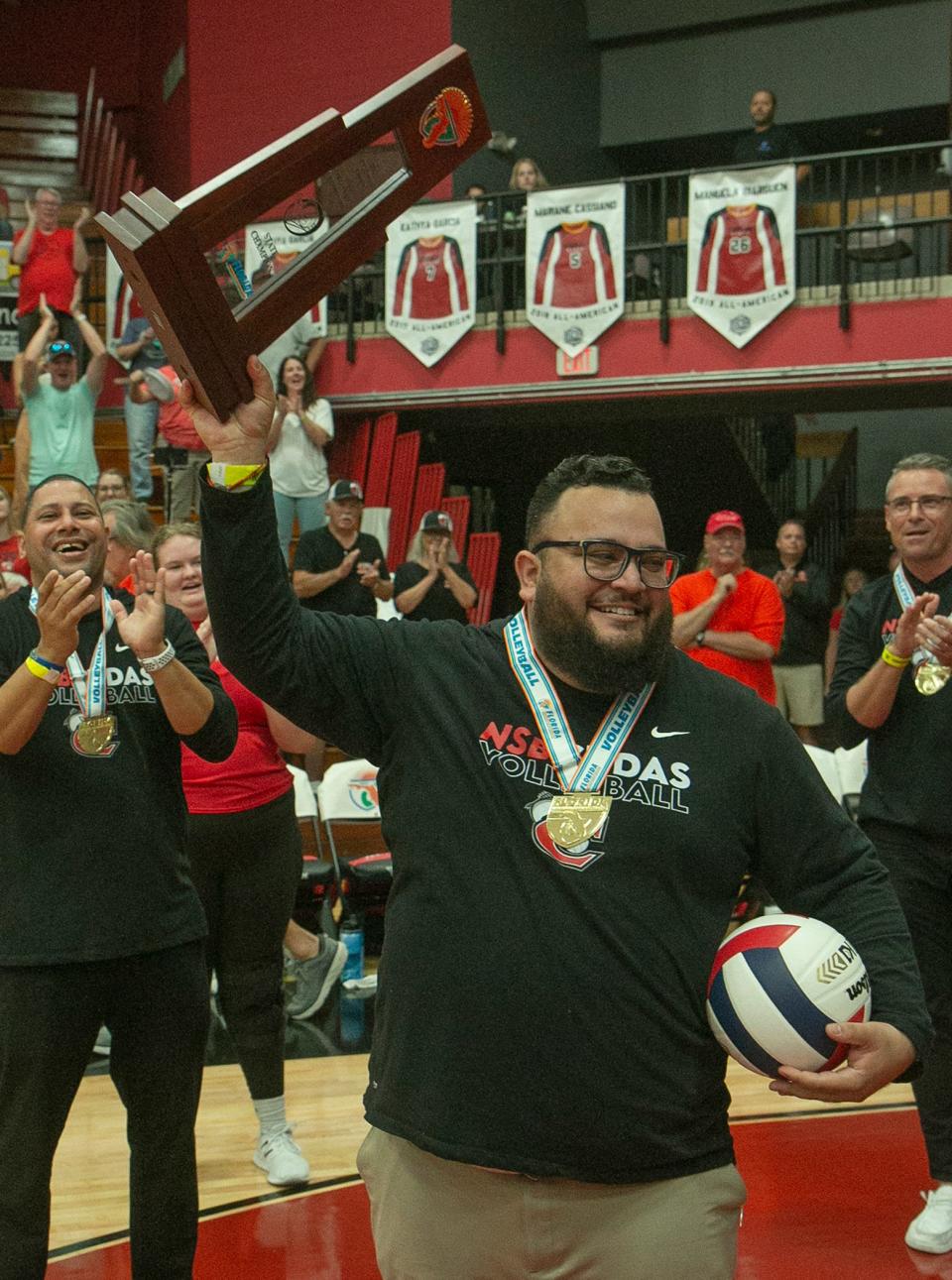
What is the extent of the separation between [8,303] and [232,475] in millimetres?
12622

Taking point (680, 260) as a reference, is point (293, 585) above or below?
below

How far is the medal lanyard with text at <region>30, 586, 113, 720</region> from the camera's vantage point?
339cm

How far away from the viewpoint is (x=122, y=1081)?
3.38m

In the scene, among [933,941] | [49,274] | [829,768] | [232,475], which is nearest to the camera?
[232,475]

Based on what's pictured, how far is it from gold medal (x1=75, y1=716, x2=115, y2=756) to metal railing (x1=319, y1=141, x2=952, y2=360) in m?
9.62

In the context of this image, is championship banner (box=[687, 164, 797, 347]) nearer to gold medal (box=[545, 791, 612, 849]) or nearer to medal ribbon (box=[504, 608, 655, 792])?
medal ribbon (box=[504, 608, 655, 792])

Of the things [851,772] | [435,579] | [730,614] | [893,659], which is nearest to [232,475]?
[893,659]

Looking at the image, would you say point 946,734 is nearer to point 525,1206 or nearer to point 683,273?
point 525,1206

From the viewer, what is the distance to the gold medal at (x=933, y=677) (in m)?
4.11

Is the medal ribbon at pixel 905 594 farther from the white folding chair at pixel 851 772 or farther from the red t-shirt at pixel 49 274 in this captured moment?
the red t-shirt at pixel 49 274

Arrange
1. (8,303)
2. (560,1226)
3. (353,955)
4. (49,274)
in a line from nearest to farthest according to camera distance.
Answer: (560,1226)
(353,955)
(49,274)
(8,303)

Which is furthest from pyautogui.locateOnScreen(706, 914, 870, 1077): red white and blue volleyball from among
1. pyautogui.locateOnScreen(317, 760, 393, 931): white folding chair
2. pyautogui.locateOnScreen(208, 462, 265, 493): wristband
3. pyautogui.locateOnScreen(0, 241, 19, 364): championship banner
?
pyautogui.locateOnScreen(0, 241, 19, 364): championship banner

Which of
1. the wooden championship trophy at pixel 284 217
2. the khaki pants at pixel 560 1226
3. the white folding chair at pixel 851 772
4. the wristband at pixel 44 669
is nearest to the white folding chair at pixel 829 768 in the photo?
the white folding chair at pixel 851 772

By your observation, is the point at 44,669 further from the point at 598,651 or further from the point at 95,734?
the point at 598,651
